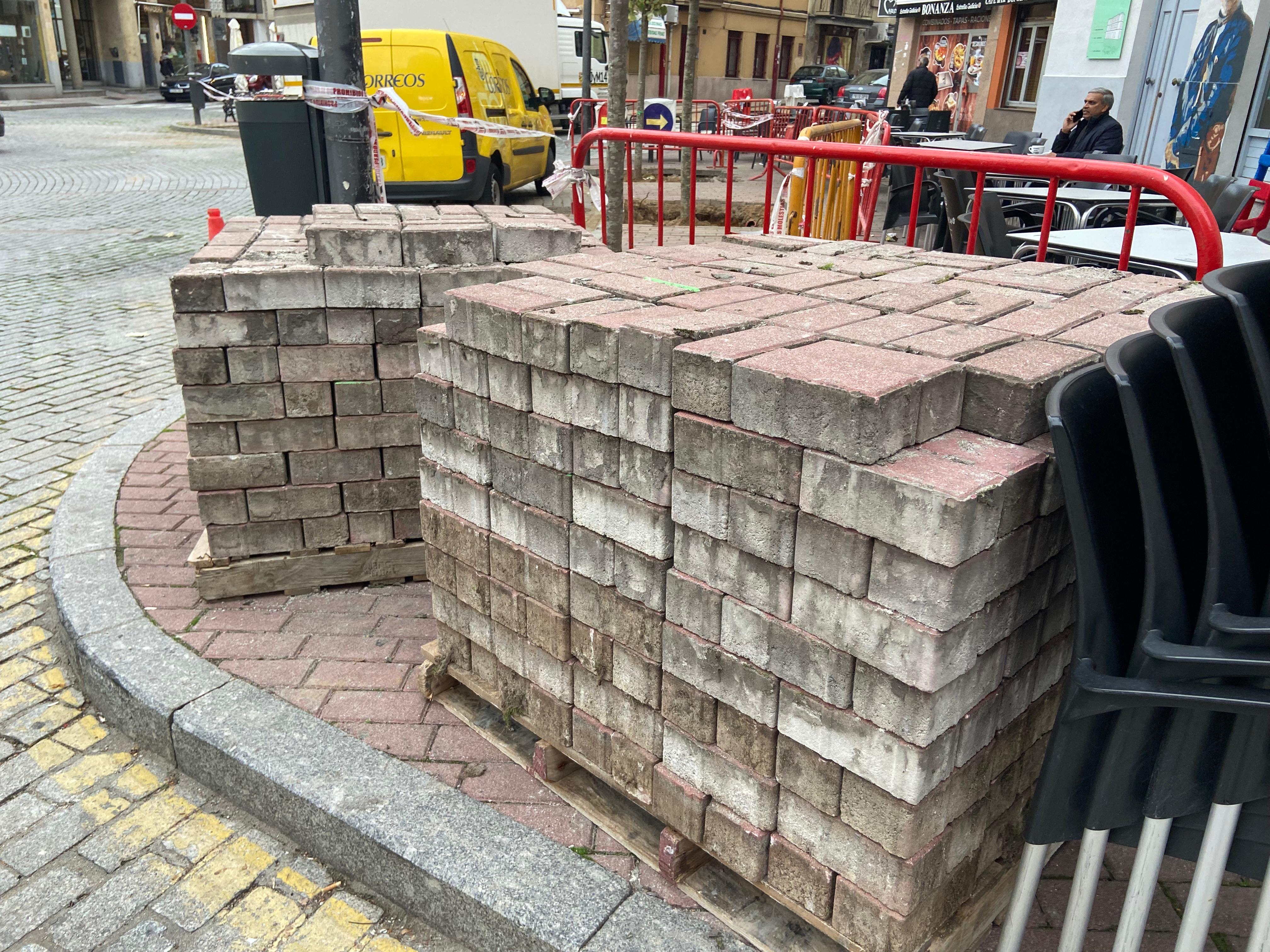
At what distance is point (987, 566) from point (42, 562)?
4.47 m

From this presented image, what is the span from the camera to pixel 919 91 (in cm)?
1844

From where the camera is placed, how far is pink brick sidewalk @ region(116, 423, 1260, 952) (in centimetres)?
265

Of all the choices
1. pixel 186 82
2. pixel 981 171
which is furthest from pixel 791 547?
pixel 186 82

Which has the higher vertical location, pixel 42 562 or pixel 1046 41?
pixel 1046 41

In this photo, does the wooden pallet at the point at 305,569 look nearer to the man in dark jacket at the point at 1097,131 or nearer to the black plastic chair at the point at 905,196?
the black plastic chair at the point at 905,196

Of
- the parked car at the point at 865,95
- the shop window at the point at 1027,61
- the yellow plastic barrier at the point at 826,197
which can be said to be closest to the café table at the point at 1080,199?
the yellow plastic barrier at the point at 826,197

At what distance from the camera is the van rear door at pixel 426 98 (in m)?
11.8

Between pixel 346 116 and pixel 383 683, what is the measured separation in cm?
408

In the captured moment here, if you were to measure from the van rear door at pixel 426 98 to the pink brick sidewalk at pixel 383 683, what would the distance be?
7691 millimetres

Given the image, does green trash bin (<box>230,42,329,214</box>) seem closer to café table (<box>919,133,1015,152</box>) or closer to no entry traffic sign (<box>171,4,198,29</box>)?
café table (<box>919,133,1015,152</box>)

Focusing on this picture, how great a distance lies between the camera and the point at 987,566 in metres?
1.93

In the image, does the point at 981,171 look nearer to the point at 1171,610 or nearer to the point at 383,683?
the point at 1171,610

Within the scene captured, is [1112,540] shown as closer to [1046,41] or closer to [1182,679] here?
[1182,679]

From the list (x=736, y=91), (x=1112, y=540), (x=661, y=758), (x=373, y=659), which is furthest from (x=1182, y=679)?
(x=736, y=91)
